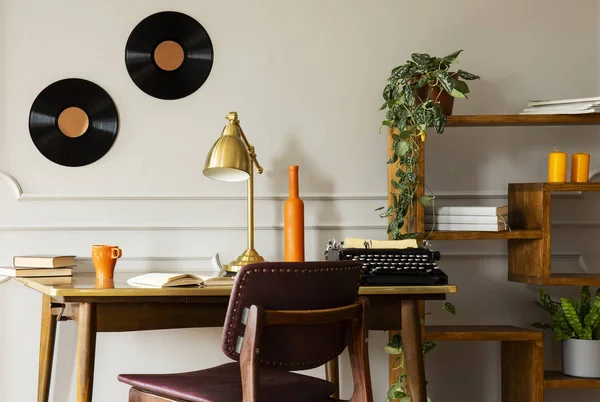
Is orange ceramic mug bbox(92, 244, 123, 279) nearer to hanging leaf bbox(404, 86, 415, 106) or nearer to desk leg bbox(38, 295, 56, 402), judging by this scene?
desk leg bbox(38, 295, 56, 402)

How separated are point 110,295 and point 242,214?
98 centimetres

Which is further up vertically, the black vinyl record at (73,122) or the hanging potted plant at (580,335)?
the black vinyl record at (73,122)

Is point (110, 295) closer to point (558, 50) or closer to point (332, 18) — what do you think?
point (332, 18)

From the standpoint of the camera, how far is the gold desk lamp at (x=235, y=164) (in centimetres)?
260

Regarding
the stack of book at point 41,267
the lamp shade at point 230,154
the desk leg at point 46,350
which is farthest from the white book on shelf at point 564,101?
the desk leg at point 46,350

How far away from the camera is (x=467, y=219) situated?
269 cm

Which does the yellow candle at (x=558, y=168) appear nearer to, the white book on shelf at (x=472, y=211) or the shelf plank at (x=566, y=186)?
the shelf plank at (x=566, y=186)

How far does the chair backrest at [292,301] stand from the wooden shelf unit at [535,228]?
99cm

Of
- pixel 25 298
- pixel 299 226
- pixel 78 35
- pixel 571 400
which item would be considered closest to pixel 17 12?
pixel 78 35

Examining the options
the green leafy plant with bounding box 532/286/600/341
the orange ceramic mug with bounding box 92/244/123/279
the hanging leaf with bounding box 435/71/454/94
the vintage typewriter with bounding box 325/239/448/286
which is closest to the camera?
the vintage typewriter with bounding box 325/239/448/286

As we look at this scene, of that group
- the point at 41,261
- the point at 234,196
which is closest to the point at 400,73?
the point at 234,196

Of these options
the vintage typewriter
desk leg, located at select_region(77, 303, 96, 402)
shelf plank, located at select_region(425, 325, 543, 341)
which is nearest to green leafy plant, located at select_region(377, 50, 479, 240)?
the vintage typewriter

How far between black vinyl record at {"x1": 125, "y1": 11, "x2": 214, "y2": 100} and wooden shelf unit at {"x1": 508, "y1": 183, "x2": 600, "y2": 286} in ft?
4.32

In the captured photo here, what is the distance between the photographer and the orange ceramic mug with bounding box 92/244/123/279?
247 centimetres
